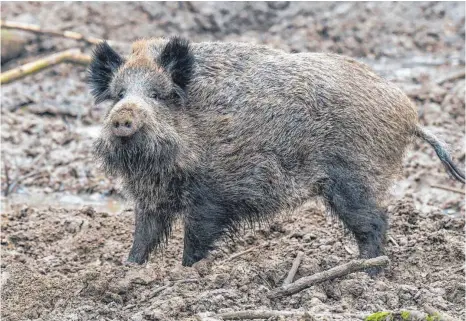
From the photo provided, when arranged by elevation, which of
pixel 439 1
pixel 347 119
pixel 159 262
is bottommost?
pixel 159 262

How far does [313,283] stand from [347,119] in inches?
53.9

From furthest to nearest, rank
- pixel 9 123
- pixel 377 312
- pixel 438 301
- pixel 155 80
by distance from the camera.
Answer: pixel 9 123
pixel 155 80
pixel 438 301
pixel 377 312

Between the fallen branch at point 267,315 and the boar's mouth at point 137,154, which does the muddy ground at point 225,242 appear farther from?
the boar's mouth at point 137,154

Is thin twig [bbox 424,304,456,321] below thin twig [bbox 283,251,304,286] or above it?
above

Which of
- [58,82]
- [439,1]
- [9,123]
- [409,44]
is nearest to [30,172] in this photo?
[9,123]

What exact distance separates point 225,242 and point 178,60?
1.37m

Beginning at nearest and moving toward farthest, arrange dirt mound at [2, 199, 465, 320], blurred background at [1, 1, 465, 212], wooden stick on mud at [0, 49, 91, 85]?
dirt mound at [2, 199, 465, 320] → blurred background at [1, 1, 465, 212] → wooden stick on mud at [0, 49, 91, 85]

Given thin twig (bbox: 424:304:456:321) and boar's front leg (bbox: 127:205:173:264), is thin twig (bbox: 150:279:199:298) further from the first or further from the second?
thin twig (bbox: 424:304:456:321)

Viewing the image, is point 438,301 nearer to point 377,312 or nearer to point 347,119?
point 377,312

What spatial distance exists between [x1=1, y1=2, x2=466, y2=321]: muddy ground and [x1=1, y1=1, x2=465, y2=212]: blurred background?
21mm

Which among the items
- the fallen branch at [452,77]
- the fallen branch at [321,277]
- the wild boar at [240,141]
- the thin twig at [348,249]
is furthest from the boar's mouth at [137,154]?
the fallen branch at [452,77]

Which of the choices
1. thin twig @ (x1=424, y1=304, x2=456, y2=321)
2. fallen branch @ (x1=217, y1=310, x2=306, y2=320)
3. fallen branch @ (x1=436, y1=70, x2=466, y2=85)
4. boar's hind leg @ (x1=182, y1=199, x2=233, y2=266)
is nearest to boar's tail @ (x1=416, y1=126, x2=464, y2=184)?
boar's hind leg @ (x1=182, y1=199, x2=233, y2=266)

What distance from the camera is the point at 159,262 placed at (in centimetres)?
642

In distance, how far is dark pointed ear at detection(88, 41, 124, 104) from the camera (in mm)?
6250
